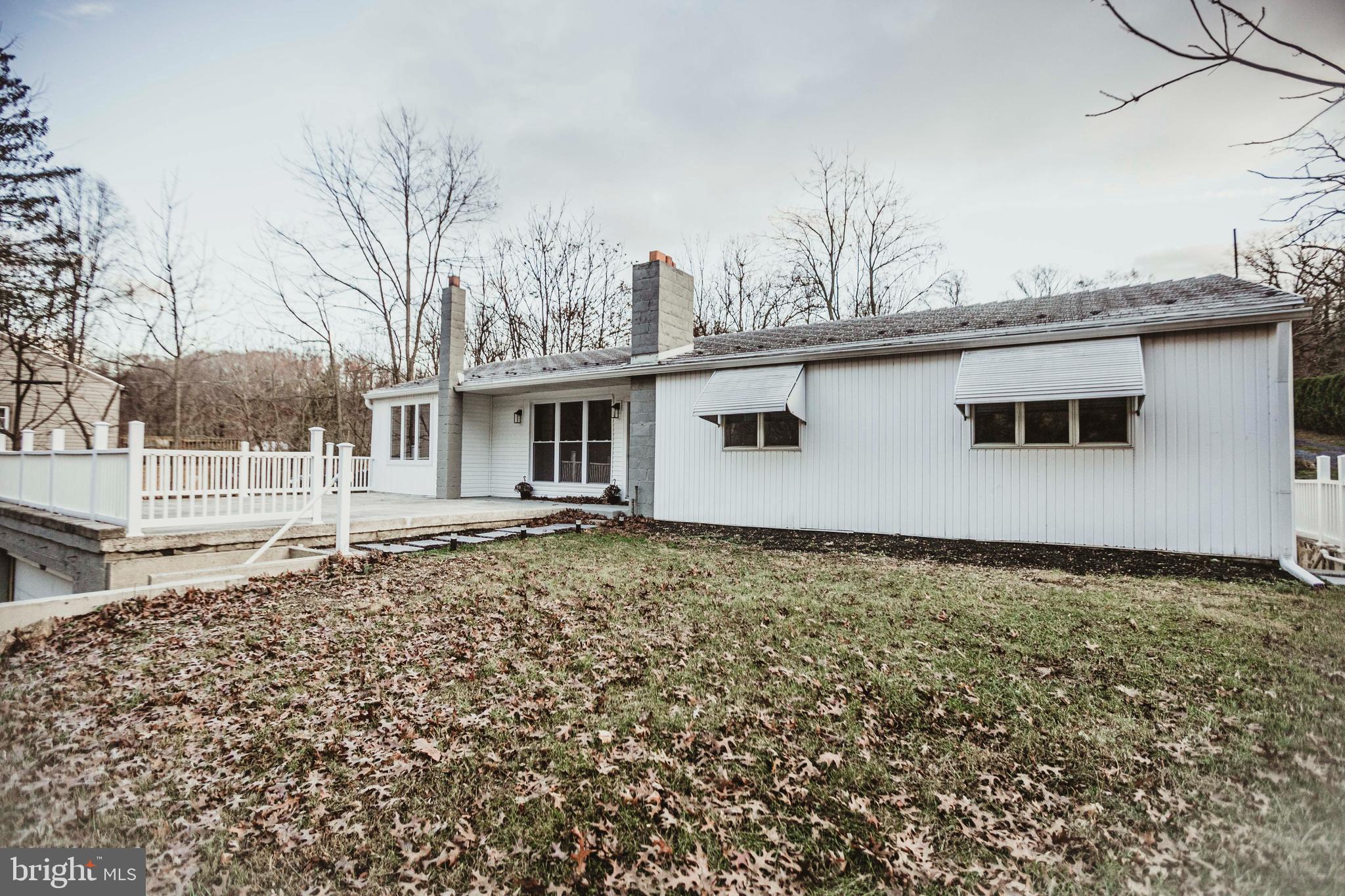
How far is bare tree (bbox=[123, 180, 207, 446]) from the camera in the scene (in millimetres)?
2826

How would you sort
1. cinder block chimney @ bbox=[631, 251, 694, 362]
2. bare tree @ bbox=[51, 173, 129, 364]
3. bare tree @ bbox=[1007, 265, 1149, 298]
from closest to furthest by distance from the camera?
bare tree @ bbox=[51, 173, 129, 364], cinder block chimney @ bbox=[631, 251, 694, 362], bare tree @ bbox=[1007, 265, 1149, 298]

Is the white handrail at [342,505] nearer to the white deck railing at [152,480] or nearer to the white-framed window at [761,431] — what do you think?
the white deck railing at [152,480]

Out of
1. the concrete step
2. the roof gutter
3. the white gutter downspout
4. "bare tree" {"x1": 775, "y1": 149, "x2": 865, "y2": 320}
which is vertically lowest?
the concrete step

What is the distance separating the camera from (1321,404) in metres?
4.34

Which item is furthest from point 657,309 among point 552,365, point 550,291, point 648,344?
point 550,291

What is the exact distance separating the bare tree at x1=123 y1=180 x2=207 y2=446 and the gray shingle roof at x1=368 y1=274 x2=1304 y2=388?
Result: 20.5 feet

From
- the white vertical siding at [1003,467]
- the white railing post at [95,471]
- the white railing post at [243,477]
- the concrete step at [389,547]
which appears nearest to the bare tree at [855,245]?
the white vertical siding at [1003,467]

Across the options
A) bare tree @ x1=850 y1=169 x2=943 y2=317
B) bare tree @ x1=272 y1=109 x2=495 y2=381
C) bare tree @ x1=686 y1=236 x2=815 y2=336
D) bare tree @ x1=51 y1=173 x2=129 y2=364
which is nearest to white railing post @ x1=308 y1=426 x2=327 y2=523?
bare tree @ x1=51 y1=173 x2=129 y2=364

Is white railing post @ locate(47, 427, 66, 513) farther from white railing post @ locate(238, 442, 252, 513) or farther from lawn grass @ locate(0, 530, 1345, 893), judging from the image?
lawn grass @ locate(0, 530, 1345, 893)

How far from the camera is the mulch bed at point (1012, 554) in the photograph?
5.95 meters

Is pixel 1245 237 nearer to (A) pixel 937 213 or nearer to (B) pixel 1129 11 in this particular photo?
(B) pixel 1129 11

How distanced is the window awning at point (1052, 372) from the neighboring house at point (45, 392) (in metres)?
7.79

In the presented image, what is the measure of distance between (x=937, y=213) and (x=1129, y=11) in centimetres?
1864

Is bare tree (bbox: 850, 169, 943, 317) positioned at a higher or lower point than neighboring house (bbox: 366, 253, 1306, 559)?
higher
